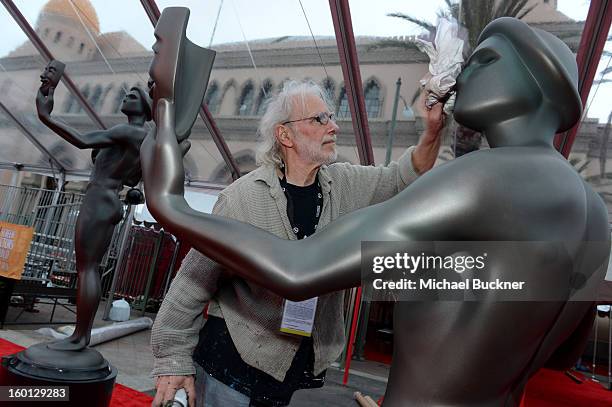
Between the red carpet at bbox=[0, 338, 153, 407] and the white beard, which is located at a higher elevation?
the white beard

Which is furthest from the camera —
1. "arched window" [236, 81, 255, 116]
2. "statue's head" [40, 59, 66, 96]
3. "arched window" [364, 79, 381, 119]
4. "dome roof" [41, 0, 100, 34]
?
"arched window" [236, 81, 255, 116]

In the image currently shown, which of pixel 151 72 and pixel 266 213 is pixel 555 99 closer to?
pixel 151 72

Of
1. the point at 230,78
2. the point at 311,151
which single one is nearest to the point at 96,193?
the point at 311,151

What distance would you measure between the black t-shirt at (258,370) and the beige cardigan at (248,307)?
0.04 m

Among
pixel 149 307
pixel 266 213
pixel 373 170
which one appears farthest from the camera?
pixel 149 307

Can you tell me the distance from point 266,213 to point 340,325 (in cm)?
45

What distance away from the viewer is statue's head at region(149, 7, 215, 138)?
625mm

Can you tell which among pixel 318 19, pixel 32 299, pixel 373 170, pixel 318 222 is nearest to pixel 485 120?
pixel 318 222

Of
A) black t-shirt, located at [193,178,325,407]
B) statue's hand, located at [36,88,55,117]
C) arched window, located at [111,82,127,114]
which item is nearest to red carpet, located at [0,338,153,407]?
statue's hand, located at [36,88,55,117]

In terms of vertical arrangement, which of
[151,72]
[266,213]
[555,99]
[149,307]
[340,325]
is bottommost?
[149,307]

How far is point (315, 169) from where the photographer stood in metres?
1.45

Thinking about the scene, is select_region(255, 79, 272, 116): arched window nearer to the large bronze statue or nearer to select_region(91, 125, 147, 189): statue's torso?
select_region(91, 125, 147, 189): statue's torso

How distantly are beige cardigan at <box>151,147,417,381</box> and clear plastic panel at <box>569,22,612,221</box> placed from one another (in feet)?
16.2

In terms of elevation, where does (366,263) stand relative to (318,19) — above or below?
below
